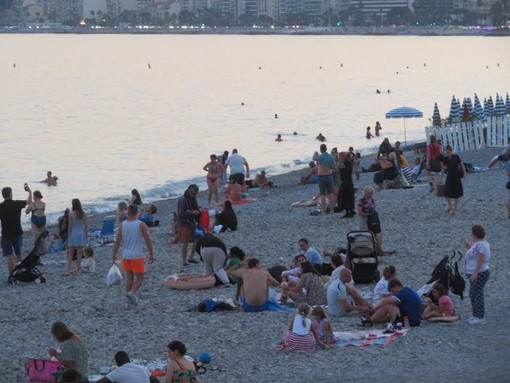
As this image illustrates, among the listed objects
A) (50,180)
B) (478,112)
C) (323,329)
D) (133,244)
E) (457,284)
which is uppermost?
(478,112)

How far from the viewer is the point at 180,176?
42.8 meters

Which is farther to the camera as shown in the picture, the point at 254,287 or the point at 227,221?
the point at 227,221

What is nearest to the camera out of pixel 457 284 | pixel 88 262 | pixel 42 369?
pixel 42 369

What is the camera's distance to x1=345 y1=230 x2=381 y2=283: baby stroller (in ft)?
50.5

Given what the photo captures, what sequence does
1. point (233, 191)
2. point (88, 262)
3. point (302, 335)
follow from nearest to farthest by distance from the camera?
point (302, 335) < point (88, 262) < point (233, 191)

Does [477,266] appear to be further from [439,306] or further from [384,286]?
[384,286]

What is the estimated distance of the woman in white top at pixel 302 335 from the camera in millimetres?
12266

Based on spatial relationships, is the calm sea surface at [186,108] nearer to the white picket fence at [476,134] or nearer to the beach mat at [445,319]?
the white picket fence at [476,134]

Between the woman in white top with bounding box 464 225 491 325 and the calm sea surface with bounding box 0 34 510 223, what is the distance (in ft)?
64.0

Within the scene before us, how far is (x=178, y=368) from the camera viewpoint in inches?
420

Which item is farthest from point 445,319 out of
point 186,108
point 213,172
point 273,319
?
point 186,108

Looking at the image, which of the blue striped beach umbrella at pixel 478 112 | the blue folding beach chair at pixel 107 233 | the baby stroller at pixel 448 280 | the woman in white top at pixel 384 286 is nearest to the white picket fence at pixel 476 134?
the blue striped beach umbrella at pixel 478 112

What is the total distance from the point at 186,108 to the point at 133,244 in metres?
68.7

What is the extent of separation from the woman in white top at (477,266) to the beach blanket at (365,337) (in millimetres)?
800
